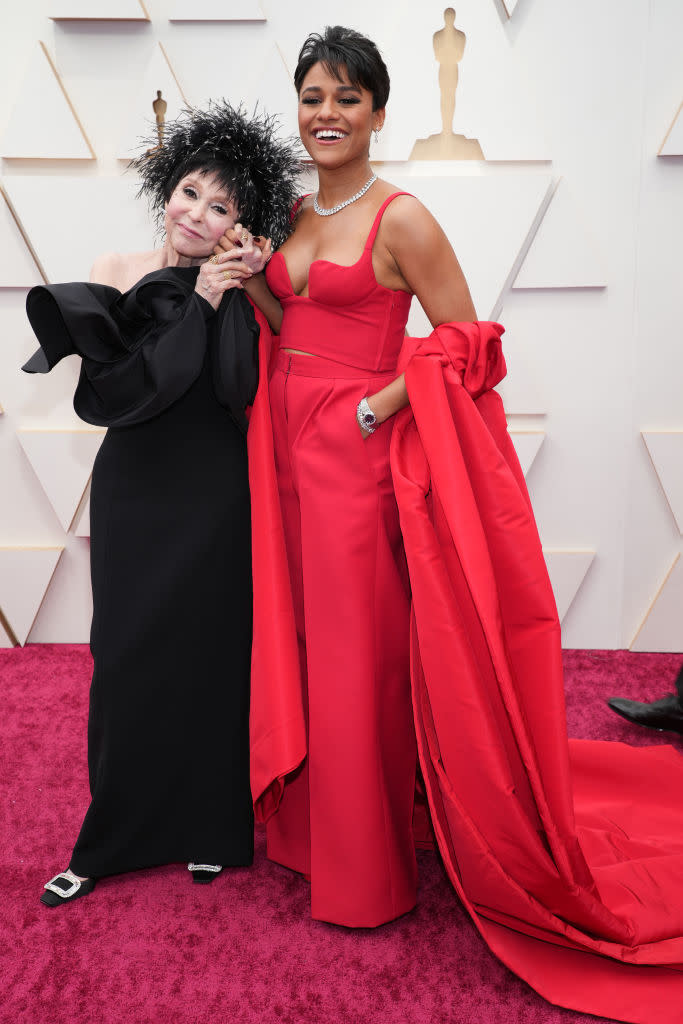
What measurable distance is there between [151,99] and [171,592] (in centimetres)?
186

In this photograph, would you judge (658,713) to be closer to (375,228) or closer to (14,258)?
(375,228)

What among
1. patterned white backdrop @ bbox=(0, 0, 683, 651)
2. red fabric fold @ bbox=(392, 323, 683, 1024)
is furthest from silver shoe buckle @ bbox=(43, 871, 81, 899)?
patterned white backdrop @ bbox=(0, 0, 683, 651)

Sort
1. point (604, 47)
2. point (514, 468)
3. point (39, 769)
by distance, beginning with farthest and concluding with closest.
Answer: point (604, 47) → point (39, 769) → point (514, 468)

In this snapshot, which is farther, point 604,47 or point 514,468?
point 604,47

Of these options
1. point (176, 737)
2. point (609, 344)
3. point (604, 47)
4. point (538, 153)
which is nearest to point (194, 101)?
point (538, 153)

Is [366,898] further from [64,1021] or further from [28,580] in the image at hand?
[28,580]

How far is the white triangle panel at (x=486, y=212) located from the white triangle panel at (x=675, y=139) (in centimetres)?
38

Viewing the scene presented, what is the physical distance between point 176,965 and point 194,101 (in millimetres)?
2536

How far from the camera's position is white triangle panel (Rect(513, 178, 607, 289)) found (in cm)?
291

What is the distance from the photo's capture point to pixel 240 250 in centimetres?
172

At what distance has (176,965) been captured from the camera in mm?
1662

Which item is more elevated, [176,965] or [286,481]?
[286,481]

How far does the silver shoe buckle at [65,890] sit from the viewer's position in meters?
1.84

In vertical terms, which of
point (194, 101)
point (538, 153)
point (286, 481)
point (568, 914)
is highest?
point (194, 101)
